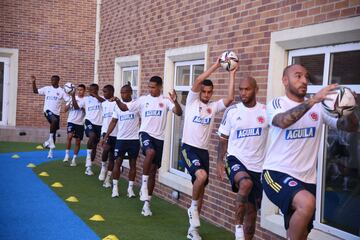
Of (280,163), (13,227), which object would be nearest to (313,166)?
(280,163)

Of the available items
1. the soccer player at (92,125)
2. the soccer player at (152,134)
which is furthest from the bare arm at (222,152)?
the soccer player at (92,125)

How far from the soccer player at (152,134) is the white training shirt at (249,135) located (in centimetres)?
201

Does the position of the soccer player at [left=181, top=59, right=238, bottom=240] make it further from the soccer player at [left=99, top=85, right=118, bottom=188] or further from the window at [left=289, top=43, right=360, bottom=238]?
the soccer player at [left=99, top=85, right=118, bottom=188]

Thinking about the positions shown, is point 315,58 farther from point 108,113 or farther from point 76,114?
point 76,114

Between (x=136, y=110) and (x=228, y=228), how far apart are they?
2631 mm

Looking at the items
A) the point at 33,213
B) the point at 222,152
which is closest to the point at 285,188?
the point at 222,152

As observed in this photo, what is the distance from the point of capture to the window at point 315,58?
484 centimetres

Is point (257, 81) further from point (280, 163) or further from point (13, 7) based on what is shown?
point (13, 7)

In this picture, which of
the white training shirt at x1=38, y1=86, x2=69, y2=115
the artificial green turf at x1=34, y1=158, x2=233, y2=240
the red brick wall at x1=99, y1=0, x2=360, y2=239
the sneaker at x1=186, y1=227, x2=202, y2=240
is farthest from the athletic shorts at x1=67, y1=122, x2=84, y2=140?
the sneaker at x1=186, y1=227, x2=202, y2=240

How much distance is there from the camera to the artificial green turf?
645cm

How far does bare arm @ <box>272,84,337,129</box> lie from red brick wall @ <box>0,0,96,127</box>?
14371 millimetres

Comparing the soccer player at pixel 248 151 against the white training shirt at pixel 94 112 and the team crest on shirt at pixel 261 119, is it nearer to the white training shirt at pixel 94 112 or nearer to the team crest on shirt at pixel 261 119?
the team crest on shirt at pixel 261 119

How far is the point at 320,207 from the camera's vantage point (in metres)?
5.39

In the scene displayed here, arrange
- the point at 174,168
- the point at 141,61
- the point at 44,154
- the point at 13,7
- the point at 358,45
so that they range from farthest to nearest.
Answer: the point at 13,7 → the point at 44,154 → the point at 141,61 → the point at 174,168 → the point at 358,45
